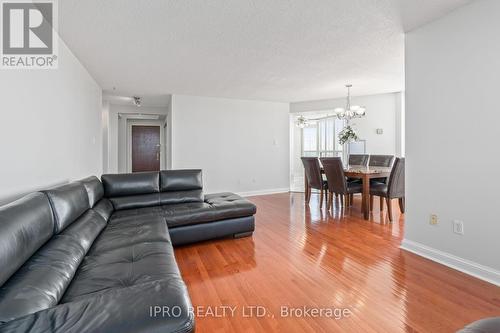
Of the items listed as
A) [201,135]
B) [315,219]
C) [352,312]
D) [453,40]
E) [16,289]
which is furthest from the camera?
[201,135]

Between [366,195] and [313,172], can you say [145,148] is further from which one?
[366,195]

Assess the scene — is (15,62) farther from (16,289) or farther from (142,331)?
(142,331)

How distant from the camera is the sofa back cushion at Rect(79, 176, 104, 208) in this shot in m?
2.35

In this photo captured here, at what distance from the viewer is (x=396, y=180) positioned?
355 centimetres

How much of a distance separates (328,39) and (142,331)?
3.05 meters

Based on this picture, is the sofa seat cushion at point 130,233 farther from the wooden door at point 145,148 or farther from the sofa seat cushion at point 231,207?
→ the wooden door at point 145,148

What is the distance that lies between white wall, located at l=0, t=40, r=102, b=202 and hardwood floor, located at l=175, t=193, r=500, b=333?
1515mm

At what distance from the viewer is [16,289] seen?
0.98 m

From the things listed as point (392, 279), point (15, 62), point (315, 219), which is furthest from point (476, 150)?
point (15, 62)

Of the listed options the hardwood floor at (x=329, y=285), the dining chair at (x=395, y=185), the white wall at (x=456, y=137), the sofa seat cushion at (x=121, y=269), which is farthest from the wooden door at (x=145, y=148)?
the white wall at (x=456, y=137)

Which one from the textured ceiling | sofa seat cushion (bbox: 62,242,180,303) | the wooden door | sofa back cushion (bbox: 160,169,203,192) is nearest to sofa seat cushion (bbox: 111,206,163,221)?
sofa back cushion (bbox: 160,169,203,192)

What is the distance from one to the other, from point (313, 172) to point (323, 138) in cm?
402

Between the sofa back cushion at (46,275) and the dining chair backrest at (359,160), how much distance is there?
5.12 metres

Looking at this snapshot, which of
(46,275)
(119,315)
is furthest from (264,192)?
(119,315)
